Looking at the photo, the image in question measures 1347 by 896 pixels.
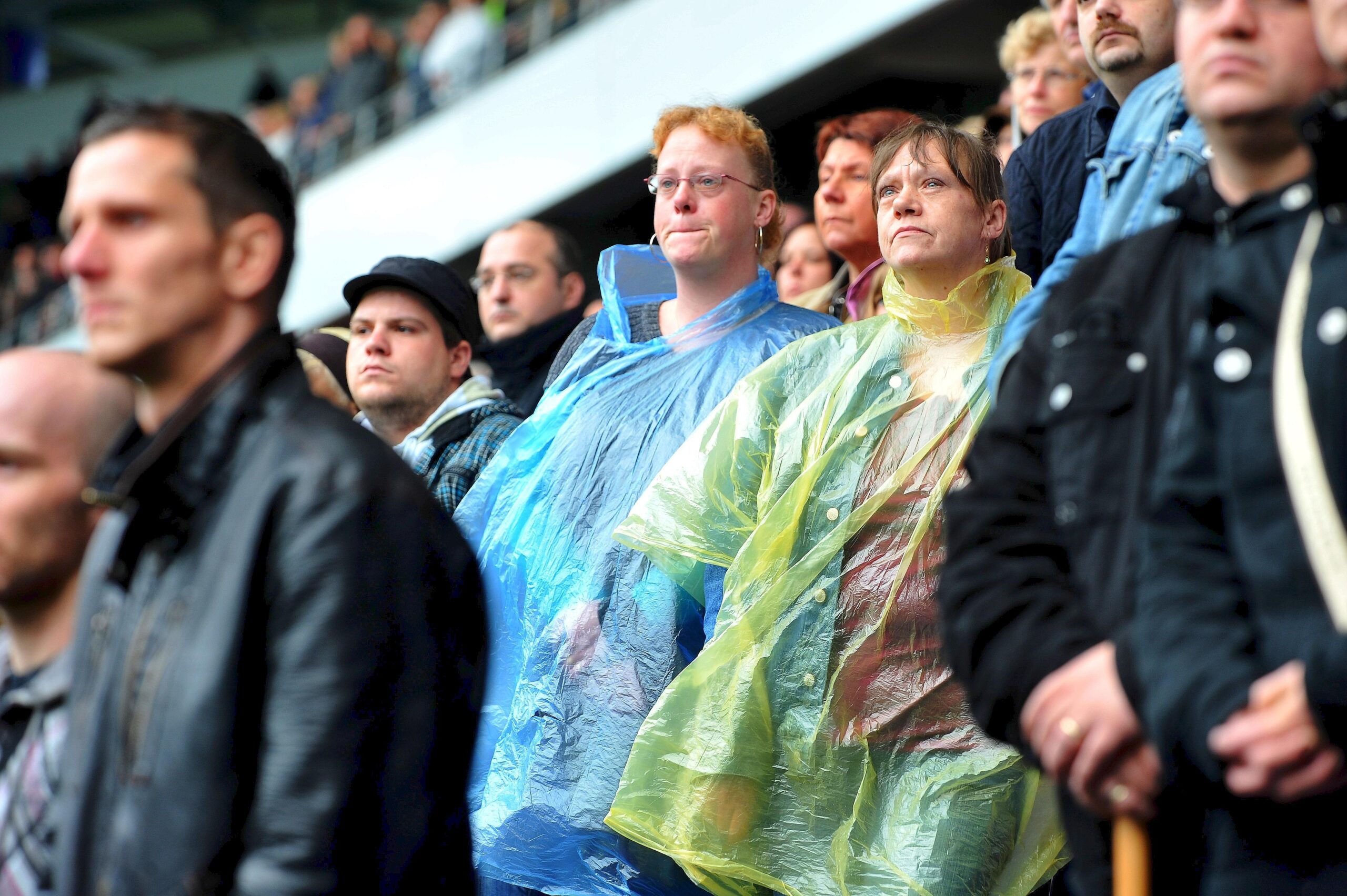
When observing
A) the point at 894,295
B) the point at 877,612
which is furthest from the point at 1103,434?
the point at 894,295

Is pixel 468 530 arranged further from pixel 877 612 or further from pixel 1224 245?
pixel 1224 245

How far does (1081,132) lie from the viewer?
2.79 meters

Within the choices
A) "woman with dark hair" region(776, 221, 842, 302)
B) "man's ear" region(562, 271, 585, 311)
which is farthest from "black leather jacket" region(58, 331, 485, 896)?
"woman with dark hair" region(776, 221, 842, 302)

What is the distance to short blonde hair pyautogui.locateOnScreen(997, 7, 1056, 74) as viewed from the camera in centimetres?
401

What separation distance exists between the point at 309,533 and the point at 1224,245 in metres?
0.96

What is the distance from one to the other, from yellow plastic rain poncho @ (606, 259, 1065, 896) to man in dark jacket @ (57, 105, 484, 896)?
0.92 m

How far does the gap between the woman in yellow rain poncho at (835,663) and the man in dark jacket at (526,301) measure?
160cm

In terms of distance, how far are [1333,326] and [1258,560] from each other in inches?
8.7

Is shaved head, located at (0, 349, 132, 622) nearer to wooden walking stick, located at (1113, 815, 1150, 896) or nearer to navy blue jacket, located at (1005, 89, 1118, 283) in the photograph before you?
wooden walking stick, located at (1113, 815, 1150, 896)

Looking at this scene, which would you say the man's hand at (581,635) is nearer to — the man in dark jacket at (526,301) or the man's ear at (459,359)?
the man's ear at (459,359)

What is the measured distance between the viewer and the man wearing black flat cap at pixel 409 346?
382 centimetres

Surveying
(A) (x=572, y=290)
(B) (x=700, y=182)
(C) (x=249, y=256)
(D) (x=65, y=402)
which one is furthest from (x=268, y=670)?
(A) (x=572, y=290)

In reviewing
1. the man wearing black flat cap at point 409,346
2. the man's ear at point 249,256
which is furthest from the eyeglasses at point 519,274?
the man's ear at point 249,256

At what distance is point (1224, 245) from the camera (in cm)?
160
